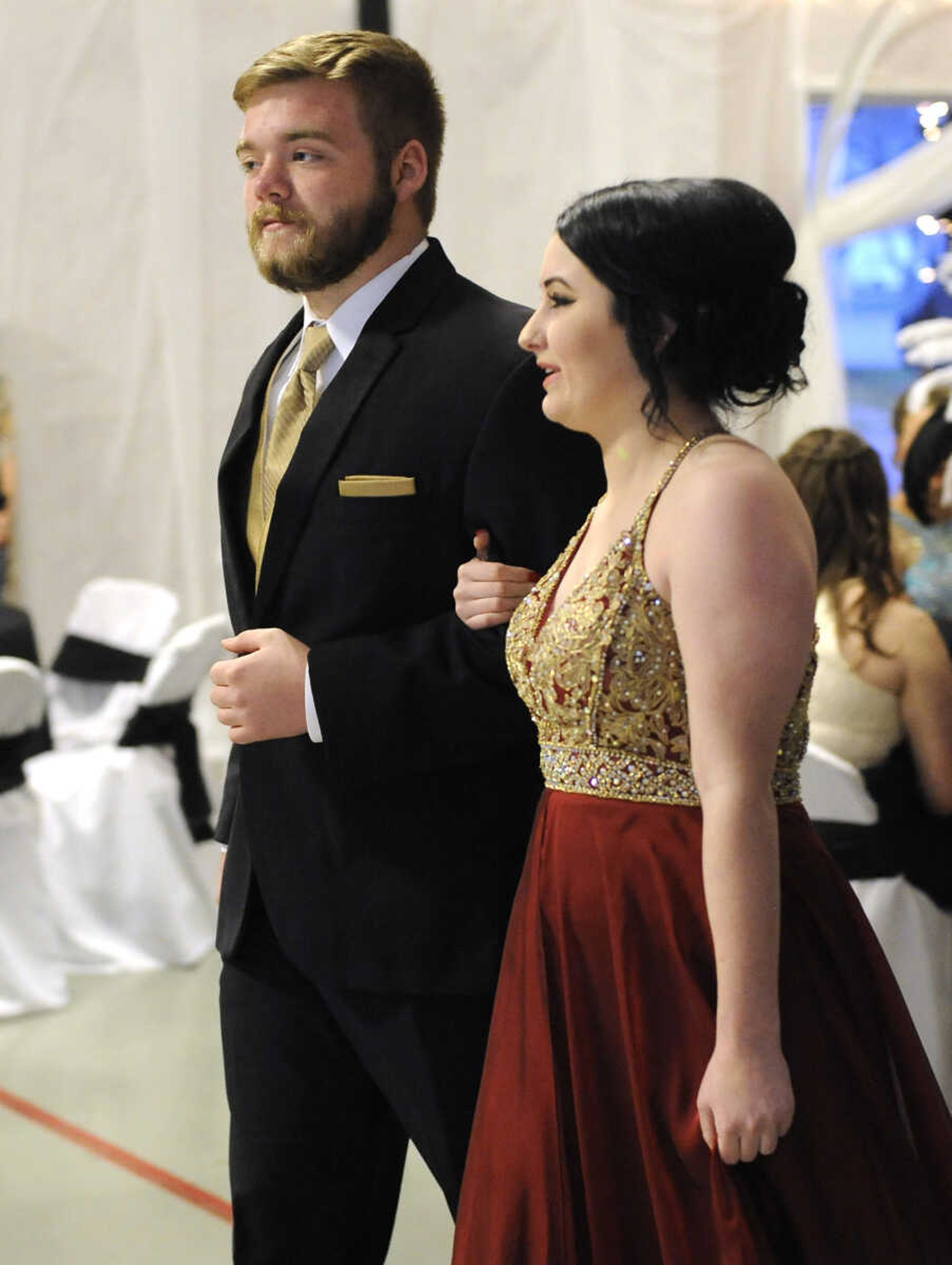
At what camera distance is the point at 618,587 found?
1.38 metres

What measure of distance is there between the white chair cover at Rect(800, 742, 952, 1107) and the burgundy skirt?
5.18 feet

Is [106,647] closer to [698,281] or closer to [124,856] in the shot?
[124,856]

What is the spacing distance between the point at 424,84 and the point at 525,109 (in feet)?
16.7

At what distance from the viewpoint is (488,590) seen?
1.54 m

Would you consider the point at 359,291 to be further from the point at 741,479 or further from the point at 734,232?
the point at 741,479

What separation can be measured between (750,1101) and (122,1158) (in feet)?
7.30

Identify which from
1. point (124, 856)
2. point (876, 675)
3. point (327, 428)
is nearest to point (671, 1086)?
point (327, 428)

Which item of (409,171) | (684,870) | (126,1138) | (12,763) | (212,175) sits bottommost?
(126,1138)

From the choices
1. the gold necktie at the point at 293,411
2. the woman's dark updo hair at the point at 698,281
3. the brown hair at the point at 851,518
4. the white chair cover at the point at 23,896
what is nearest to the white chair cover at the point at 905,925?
the brown hair at the point at 851,518

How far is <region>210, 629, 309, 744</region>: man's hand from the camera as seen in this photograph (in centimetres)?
161

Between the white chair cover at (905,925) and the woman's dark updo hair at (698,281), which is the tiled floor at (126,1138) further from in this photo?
the woman's dark updo hair at (698,281)

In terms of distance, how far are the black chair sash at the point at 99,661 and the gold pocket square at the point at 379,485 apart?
335cm

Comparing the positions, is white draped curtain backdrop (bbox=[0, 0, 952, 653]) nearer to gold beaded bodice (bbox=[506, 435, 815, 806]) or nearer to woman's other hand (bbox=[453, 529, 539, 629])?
woman's other hand (bbox=[453, 529, 539, 629])

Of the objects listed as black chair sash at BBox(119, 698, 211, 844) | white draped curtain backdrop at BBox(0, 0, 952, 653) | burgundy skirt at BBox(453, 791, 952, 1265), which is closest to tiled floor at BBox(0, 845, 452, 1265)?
black chair sash at BBox(119, 698, 211, 844)
